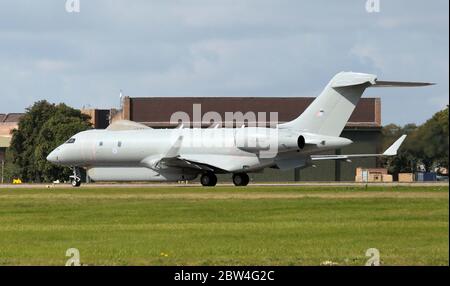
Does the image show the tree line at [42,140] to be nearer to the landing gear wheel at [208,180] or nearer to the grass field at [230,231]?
the landing gear wheel at [208,180]

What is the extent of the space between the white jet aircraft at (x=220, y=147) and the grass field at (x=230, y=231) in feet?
63.8

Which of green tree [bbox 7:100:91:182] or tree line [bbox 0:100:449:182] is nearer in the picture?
tree line [bbox 0:100:449:182]

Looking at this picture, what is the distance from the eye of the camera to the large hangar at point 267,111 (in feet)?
352

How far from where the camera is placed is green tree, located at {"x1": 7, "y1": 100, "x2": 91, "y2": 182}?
4392 inches

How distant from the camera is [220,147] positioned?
67062 mm

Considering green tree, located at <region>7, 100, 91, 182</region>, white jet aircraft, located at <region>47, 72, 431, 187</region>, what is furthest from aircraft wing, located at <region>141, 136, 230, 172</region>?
green tree, located at <region>7, 100, 91, 182</region>

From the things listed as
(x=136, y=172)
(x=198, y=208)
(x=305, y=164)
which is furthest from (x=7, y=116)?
(x=198, y=208)

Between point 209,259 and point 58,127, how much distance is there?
93.1m

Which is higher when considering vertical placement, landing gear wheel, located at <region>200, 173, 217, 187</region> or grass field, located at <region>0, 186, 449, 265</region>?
grass field, located at <region>0, 186, 449, 265</region>

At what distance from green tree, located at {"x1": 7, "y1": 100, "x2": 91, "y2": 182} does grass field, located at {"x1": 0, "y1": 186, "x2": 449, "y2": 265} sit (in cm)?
6783

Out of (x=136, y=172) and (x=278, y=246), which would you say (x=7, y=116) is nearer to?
(x=136, y=172)

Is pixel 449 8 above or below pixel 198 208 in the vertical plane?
above

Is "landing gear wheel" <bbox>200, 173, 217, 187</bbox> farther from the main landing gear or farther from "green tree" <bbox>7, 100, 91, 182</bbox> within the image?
"green tree" <bbox>7, 100, 91, 182</bbox>

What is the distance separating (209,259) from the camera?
22344mm
